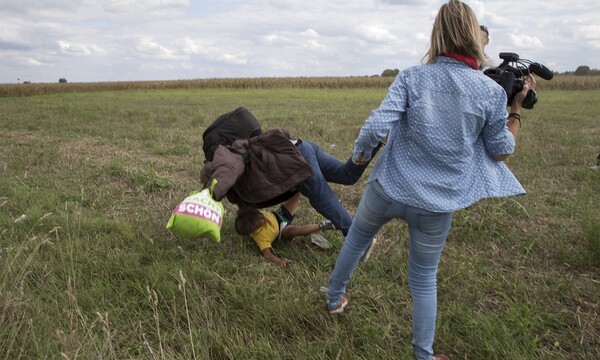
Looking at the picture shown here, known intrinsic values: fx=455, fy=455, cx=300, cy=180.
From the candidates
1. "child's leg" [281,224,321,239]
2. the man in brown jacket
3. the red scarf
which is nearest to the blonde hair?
the red scarf

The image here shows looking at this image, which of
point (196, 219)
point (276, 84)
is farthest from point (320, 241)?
point (276, 84)

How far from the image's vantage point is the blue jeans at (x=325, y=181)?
344 centimetres

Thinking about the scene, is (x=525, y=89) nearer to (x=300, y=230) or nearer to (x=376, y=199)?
(x=376, y=199)

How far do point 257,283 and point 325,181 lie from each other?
3.14ft

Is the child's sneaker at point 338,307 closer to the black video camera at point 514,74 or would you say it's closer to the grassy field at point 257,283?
the grassy field at point 257,283

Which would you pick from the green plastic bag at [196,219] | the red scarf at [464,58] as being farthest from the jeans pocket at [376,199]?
the green plastic bag at [196,219]

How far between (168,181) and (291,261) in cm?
250

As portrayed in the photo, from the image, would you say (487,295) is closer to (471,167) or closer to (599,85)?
(471,167)

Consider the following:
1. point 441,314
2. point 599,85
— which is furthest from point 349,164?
point 599,85

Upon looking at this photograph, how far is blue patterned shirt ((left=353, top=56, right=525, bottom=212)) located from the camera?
2021 mm

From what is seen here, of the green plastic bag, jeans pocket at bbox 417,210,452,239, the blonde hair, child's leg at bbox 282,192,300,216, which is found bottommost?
child's leg at bbox 282,192,300,216

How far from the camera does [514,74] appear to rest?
236 centimetres

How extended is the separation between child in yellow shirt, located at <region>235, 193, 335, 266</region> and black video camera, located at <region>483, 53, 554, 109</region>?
187 cm

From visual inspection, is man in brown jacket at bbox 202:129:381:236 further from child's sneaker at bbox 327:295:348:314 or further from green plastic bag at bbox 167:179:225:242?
child's sneaker at bbox 327:295:348:314
